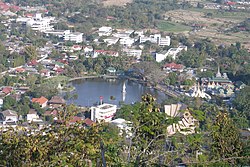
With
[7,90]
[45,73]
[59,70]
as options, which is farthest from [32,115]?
[59,70]

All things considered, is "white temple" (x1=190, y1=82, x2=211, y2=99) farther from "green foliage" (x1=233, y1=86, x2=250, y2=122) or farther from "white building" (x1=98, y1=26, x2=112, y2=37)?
"white building" (x1=98, y1=26, x2=112, y2=37)

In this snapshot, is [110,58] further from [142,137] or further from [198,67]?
[142,137]

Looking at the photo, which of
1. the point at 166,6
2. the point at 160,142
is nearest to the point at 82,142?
the point at 160,142

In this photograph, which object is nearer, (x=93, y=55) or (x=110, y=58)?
(x=110, y=58)

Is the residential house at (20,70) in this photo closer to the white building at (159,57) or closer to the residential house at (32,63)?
the residential house at (32,63)

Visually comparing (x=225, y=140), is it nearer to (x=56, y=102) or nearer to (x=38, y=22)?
(x=56, y=102)

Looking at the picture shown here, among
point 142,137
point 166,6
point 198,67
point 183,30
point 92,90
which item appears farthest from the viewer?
point 166,6
